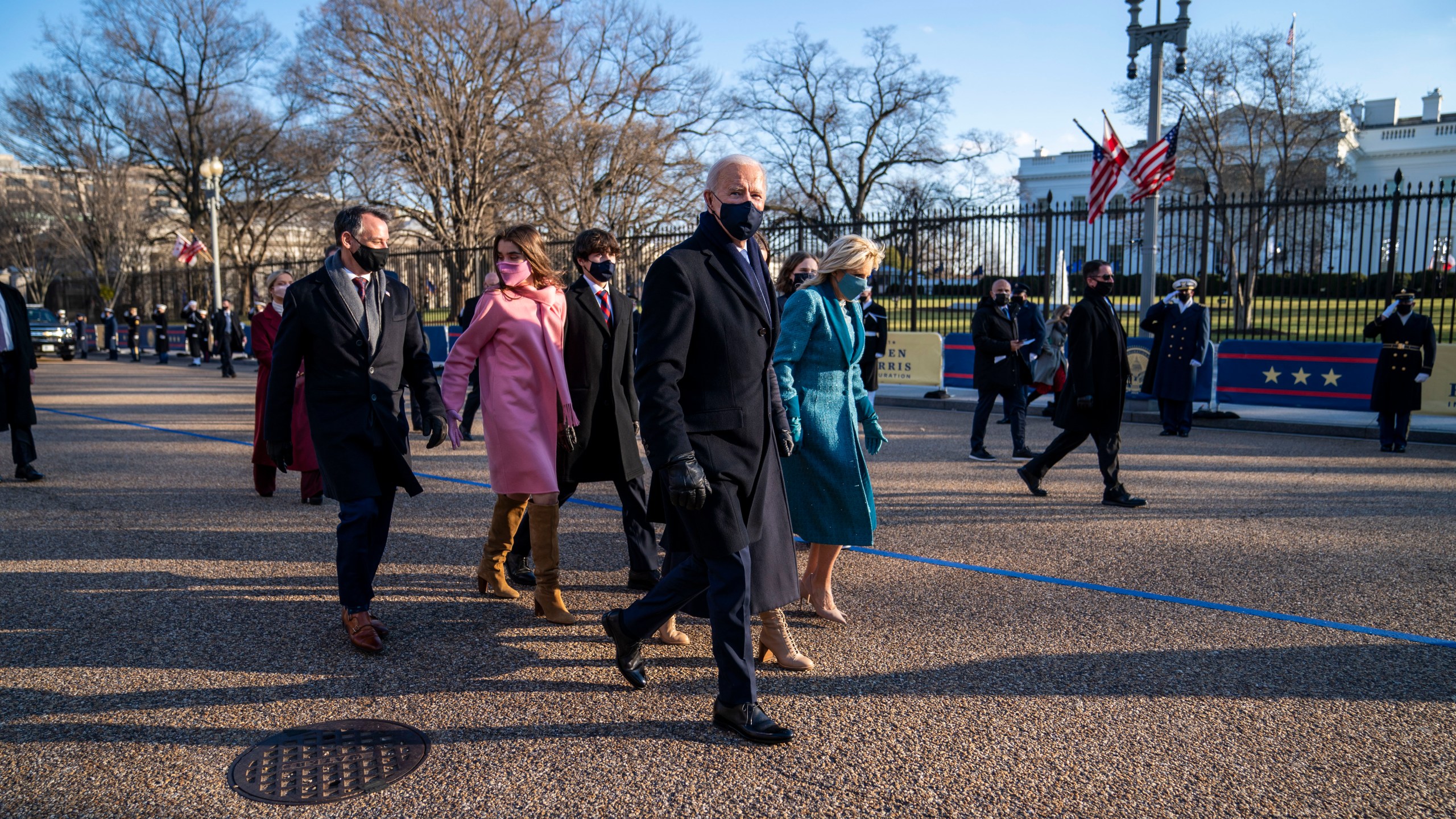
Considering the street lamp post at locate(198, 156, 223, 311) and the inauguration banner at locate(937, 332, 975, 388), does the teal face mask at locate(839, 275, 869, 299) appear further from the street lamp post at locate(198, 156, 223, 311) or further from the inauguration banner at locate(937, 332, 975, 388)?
the street lamp post at locate(198, 156, 223, 311)

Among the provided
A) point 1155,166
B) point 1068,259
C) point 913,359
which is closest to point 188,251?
point 913,359

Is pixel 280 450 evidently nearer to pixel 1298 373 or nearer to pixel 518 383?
pixel 518 383

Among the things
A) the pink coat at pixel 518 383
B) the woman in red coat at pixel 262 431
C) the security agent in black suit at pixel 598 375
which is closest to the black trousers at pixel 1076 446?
the security agent in black suit at pixel 598 375

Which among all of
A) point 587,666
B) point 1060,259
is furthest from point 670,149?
point 587,666

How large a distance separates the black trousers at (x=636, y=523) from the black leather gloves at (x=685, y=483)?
5.51ft

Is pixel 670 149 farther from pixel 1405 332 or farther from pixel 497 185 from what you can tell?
pixel 1405 332

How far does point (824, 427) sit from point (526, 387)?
1416mm

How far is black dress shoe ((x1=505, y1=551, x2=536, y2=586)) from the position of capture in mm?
4945

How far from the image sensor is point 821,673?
3697 millimetres

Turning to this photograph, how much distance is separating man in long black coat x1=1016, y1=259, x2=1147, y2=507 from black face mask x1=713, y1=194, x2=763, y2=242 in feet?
13.8

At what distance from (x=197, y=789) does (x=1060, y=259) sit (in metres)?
15.8

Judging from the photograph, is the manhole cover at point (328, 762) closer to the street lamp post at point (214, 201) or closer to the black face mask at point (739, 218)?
the black face mask at point (739, 218)

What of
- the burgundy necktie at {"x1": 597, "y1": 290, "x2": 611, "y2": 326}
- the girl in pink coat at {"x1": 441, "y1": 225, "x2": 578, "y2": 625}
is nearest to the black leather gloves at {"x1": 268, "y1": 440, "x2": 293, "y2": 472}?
the girl in pink coat at {"x1": 441, "y1": 225, "x2": 578, "y2": 625}

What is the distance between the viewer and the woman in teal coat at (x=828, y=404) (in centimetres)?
408
